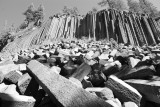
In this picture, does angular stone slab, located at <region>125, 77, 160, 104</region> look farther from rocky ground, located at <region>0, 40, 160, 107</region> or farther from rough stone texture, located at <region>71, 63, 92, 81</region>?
rough stone texture, located at <region>71, 63, 92, 81</region>

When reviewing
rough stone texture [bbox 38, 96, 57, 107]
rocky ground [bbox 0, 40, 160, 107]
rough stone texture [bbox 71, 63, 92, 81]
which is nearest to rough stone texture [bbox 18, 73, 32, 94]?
rocky ground [bbox 0, 40, 160, 107]

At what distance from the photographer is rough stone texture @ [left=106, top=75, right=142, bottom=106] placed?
130 centimetres

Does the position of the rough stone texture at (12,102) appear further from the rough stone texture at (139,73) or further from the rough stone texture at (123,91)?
the rough stone texture at (139,73)

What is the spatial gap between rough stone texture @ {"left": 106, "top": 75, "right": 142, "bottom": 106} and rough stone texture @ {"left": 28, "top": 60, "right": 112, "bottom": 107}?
1.41 feet

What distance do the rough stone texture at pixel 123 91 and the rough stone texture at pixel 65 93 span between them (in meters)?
0.43

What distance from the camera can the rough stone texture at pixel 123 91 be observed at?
1.30 meters

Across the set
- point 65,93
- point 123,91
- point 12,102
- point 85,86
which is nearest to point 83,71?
point 85,86

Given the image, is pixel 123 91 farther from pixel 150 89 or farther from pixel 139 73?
pixel 139 73

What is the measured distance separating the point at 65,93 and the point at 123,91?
561 mm

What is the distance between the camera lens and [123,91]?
1.37m

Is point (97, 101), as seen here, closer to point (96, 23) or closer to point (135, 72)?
point (135, 72)

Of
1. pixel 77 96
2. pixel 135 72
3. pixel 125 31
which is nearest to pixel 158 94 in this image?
pixel 135 72

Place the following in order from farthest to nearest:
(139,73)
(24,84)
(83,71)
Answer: (83,71), (139,73), (24,84)

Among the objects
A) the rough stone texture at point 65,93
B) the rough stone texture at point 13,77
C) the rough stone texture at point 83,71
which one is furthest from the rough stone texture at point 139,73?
the rough stone texture at point 13,77
